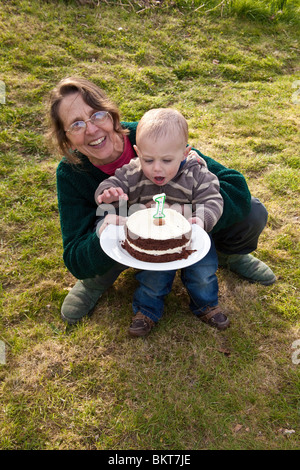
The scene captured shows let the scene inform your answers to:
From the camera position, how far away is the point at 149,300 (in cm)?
309

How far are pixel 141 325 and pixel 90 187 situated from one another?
3.98ft

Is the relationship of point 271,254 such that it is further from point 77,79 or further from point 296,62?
point 296,62

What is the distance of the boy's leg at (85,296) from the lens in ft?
10.5

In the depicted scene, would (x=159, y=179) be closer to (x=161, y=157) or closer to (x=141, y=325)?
(x=161, y=157)

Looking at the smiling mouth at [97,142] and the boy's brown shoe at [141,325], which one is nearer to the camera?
the smiling mouth at [97,142]

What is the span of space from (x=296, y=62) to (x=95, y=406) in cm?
805

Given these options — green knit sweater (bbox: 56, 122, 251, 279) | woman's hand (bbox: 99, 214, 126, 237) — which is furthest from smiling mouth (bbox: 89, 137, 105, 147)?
woman's hand (bbox: 99, 214, 126, 237)

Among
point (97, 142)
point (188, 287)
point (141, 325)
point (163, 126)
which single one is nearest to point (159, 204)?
point (163, 126)

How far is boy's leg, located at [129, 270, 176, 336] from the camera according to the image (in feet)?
9.98

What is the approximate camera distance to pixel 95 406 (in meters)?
2.62

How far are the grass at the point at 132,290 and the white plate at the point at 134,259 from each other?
1.00 m

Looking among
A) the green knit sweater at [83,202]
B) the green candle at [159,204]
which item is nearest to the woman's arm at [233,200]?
the green knit sweater at [83,202]

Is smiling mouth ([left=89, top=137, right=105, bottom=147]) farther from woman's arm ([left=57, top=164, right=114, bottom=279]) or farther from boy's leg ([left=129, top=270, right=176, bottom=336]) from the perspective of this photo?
boy's leg ([left=129, top=270, right=176, bottom=336])

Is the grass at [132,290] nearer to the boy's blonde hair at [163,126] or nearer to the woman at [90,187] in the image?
the woman at [90,187]
